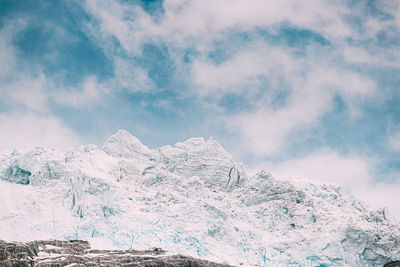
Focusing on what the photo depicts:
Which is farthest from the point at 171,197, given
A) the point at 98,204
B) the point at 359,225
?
the point at 359,225

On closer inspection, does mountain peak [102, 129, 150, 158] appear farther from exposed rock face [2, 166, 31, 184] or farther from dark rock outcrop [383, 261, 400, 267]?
dark rock outcrop [383, 261, 400, 267]

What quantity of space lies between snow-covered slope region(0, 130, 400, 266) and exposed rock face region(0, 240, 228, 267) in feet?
28.8

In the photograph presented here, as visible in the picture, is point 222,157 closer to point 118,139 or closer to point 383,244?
point 118,139

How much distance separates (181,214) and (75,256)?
36.4 m

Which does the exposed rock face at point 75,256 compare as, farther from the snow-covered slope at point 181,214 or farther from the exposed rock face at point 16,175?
the exposed rock face at point 16,175

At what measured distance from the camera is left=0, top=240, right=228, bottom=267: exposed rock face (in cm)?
8100

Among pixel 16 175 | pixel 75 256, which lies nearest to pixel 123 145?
pixel 16 175

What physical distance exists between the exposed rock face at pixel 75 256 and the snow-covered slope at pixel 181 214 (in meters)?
8.78

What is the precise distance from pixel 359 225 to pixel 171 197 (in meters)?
51.3

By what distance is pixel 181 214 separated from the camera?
117000 mm

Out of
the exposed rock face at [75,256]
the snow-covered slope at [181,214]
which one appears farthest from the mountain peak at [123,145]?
the exposed rock face at [75,256]

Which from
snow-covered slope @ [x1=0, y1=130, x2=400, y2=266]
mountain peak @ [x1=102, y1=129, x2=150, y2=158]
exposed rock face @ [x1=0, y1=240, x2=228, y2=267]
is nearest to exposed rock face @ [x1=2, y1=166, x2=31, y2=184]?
snow-covered slope @ [x1=0, y1=130, x2=400, y2=266]

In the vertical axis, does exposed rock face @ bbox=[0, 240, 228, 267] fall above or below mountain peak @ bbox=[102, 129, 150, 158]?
below

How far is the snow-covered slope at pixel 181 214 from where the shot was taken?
108938 mm
